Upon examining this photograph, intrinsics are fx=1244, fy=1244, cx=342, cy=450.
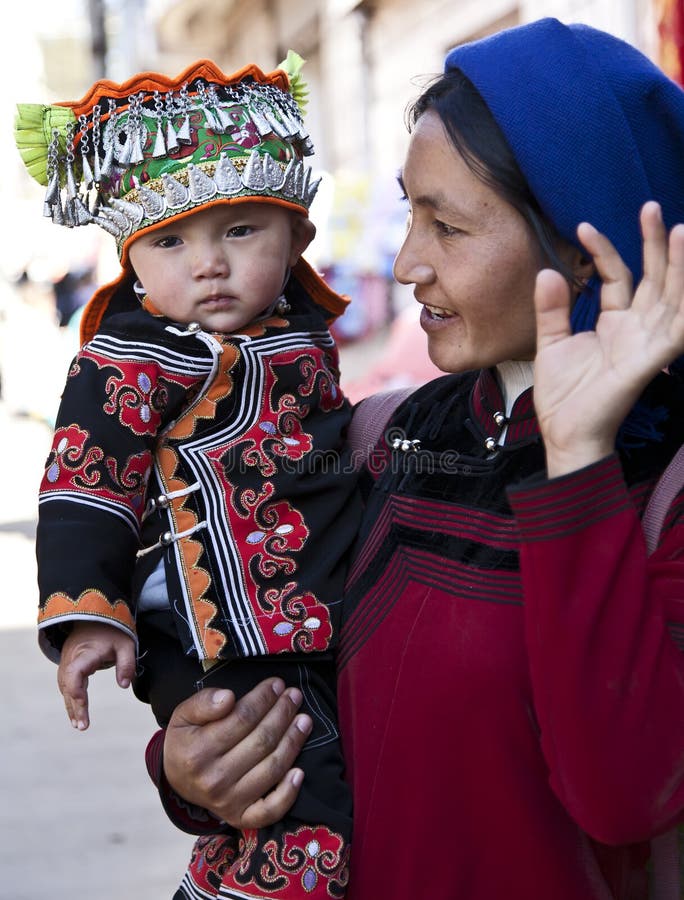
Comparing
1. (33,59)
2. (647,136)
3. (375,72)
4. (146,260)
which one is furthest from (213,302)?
(33,59)

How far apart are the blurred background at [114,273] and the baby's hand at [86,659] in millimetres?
Result: 1101

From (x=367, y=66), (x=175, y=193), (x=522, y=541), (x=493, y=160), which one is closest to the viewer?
(x=522, y=541)

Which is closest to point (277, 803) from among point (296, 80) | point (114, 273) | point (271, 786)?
point (271, 786)

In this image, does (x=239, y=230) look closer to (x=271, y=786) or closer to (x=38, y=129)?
(x=38, y=129)

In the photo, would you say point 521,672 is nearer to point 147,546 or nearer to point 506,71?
point 147,546

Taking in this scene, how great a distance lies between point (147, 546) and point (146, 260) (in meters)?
0.51

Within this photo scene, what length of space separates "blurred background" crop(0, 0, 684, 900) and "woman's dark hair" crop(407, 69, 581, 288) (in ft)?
1.58

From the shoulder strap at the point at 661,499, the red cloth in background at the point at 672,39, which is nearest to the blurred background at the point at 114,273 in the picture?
the red cloth in background at the point at 672,39

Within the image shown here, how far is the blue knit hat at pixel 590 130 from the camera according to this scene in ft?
5.78

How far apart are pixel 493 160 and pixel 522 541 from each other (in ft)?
1.95

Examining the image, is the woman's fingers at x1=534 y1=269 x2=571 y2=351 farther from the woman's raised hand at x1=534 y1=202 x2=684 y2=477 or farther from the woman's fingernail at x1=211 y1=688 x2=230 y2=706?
the woman's fingernail at x1=211 y1=688 x2=230 y2=706

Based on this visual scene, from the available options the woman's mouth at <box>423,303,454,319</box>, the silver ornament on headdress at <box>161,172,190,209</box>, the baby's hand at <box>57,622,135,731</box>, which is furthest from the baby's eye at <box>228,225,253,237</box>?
the baby's hand at <box>57,622,135,731</box>

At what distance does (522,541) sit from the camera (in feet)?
5.22

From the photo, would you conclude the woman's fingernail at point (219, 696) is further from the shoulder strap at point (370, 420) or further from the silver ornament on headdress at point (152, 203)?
the silver ornament on headdress at point (152, 203)
